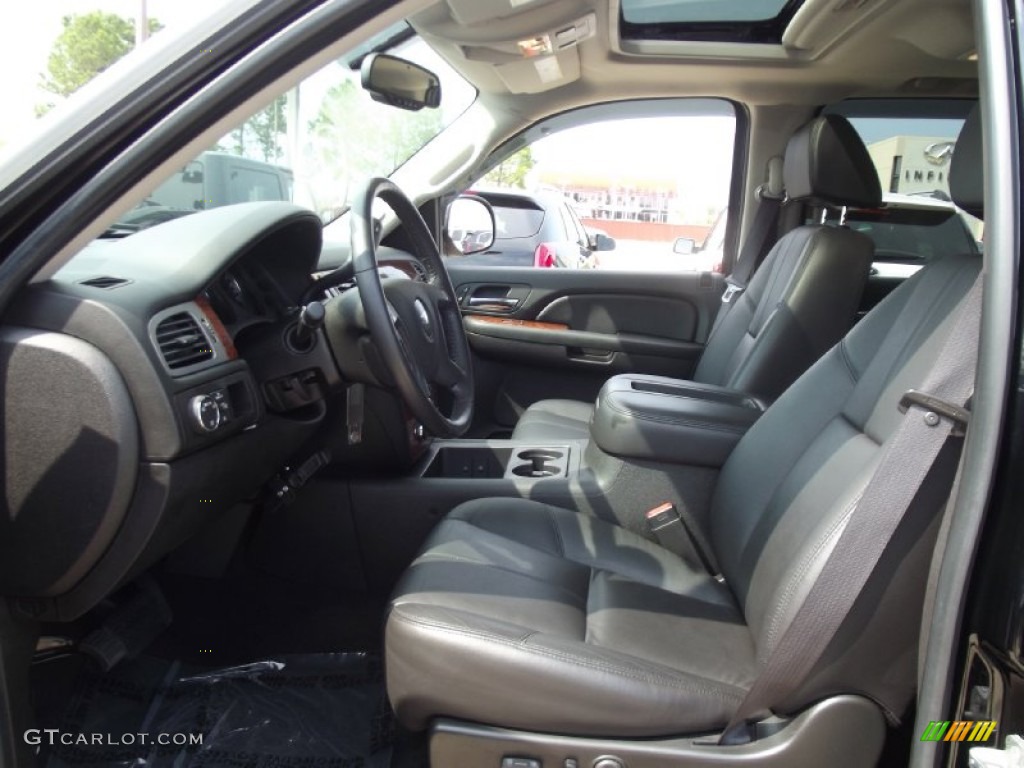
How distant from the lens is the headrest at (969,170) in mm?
1080

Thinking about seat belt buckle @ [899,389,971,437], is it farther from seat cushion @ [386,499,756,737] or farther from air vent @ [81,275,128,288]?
air vent @ [81,275,128,288]

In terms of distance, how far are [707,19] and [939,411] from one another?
79.6 inches

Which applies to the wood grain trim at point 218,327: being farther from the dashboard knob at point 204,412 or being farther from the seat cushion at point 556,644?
the seat cushion at point 556,644

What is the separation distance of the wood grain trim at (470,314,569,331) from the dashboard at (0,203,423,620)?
1701mm

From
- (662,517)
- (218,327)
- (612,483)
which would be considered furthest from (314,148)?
(662,517)

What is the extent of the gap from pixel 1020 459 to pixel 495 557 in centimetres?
84

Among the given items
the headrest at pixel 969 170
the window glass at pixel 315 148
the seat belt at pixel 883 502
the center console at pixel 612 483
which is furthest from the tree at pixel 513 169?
the seat belt at pixel 883 502

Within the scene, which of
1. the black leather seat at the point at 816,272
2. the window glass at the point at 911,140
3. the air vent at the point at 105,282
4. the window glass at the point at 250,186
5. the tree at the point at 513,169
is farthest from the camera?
the tree at the point at 513,169

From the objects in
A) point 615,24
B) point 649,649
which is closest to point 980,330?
point 649,649

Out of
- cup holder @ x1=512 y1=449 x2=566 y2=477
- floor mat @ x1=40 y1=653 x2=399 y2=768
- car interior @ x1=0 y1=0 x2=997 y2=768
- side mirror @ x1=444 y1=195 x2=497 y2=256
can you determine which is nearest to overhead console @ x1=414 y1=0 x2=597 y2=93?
car interior @ x1=0 y1=0 x2=997 y2=768

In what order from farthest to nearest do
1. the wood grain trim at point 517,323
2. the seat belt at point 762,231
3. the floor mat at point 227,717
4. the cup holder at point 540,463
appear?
1. the wood grain trim at point 517,323
2. the seat belt at point 762,231
3. the cup holder at point 540,463
4. the floor mat at point 227,717

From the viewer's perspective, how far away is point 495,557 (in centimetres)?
145

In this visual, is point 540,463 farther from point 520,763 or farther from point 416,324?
point 520,763

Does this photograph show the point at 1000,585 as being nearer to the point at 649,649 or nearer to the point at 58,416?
the point at 649,649
